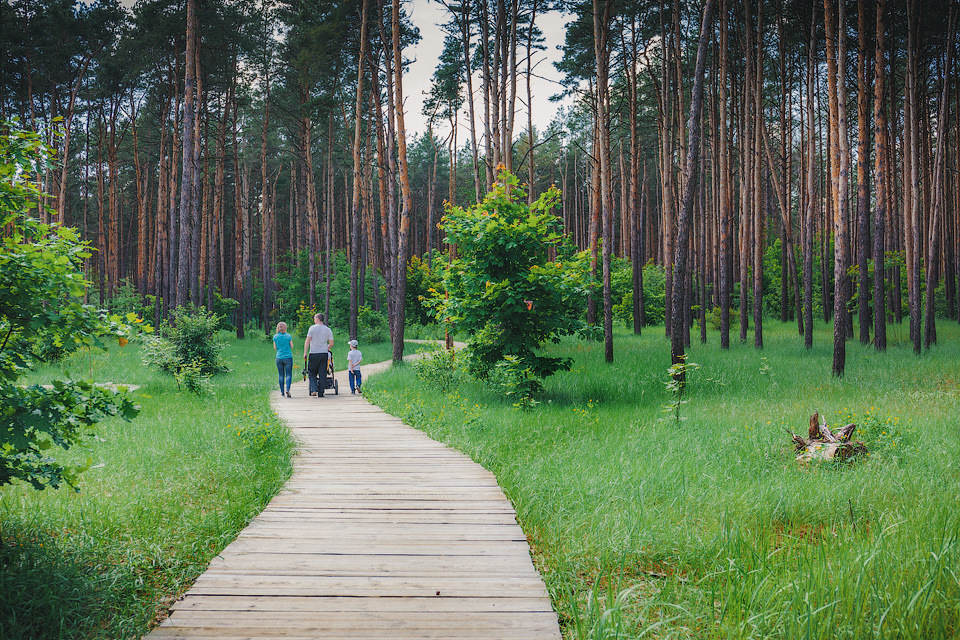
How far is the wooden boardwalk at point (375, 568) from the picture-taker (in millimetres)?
2674

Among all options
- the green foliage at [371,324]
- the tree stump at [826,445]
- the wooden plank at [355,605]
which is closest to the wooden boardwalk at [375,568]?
the wooden plank at [355,605]

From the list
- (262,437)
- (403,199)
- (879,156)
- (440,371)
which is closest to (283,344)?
(440,371)

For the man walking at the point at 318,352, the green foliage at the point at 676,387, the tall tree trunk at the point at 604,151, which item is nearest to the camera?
the green foliage at the point at 676,387

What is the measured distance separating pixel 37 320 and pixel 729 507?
498 centimetres

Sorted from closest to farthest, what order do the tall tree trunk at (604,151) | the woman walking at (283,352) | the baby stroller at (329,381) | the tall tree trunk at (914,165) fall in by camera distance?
1. the woman walking at (283,352)
2. the baby stroller at (329,381)
3. the tall tree trunk at (604,151)
4. the tall tree trunk at (914,165)

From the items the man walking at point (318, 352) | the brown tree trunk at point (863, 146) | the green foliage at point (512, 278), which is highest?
the brown tree trunk at point (863, 146)

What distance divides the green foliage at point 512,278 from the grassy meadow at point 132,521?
4038 mm

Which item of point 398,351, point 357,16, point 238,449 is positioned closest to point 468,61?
point 357,16

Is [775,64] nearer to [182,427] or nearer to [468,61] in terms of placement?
[468,61]

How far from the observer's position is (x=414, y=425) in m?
8.05

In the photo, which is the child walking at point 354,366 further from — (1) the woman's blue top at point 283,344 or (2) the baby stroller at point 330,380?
(1) the woman's blue top at point 283,344

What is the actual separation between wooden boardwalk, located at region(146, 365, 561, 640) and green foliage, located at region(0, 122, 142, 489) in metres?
1.14

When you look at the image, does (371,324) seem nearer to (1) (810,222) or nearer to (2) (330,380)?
(2) (330,380)

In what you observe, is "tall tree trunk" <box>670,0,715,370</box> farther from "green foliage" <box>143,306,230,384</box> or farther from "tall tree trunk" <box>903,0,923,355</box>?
"green foliage" <box>143,306,230,384</box>
